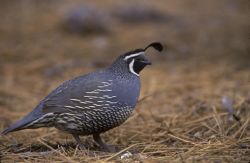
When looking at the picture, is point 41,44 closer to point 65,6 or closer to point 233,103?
point 65,6

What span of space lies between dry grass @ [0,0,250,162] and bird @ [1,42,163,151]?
0.62 feet

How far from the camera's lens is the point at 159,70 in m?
8.30

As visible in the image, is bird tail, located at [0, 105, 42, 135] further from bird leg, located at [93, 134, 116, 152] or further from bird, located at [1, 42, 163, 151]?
bird leg, located at [93, 134, 116, 152]

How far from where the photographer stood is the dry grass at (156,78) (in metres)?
4.36

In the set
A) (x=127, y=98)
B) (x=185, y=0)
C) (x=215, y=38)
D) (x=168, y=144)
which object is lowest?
(x=168, y=144)

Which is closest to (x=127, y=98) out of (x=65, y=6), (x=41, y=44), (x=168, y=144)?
(x=168, y=144)

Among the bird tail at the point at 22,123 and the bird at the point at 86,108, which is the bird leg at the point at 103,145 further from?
the bird tail at the point at 22,123

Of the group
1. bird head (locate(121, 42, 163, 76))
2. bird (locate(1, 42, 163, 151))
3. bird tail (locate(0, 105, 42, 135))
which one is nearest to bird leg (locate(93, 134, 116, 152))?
bird (locate(1, 42, 163, 151))

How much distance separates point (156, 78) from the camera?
780cm

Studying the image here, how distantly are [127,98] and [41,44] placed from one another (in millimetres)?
5325

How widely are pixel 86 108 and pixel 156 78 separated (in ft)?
11.1

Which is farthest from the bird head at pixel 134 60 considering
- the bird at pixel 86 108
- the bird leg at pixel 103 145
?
the bird leg at pixel 103 145

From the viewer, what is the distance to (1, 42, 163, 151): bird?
4.51 meters

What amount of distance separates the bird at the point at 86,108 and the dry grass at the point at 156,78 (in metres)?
0.19
